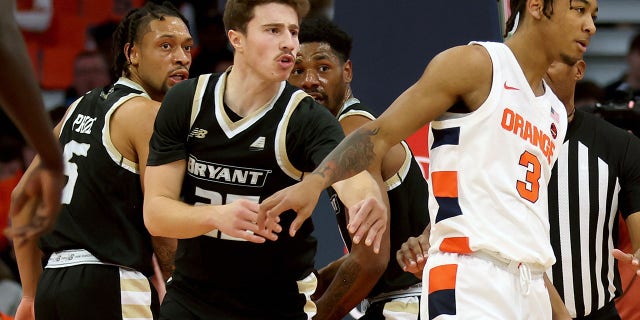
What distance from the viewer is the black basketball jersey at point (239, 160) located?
459 cm

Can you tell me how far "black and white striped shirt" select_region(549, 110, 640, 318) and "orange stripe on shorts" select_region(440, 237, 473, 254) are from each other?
1.70 m

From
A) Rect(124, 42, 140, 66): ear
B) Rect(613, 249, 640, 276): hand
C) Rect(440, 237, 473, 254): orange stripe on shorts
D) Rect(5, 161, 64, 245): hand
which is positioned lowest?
Rect(613, 249, 640, 276): hand

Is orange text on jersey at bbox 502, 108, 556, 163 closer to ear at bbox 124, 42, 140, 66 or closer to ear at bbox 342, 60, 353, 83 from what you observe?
ear at bbox 342, 60, 353, 83

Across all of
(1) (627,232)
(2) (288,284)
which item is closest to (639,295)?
(1) (627,232)

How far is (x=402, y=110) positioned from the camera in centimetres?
392

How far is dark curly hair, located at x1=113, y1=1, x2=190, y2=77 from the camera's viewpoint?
6.01 metres

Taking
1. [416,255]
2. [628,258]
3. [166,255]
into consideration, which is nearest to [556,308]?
[628,258]

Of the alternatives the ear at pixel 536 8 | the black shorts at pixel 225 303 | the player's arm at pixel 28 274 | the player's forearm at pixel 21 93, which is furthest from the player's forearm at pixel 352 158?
the player's arm at pixel 28 274

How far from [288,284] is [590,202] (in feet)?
5.75

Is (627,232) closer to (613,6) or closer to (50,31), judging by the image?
(613,6)

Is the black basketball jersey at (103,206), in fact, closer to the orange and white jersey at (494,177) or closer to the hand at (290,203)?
the hand at (290,203)

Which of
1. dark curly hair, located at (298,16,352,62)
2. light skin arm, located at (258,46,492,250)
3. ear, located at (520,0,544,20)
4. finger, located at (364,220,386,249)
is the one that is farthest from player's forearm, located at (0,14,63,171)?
dark curly hair, located at (298,16,352,62)

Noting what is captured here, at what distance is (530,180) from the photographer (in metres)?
4.06

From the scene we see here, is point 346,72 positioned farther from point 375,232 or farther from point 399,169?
point 375,232
